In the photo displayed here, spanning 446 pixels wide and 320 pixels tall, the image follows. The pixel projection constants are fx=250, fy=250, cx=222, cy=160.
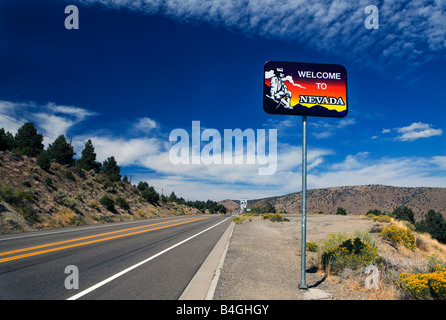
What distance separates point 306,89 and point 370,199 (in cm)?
13041

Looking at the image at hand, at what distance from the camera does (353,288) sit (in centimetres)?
573

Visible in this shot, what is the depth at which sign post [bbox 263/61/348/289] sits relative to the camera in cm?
586

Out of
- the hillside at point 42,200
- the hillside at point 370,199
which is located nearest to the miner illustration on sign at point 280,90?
the hillside at point 42,200

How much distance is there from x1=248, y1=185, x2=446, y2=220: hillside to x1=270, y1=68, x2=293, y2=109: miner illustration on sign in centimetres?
10574

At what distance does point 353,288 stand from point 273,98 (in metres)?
4.76

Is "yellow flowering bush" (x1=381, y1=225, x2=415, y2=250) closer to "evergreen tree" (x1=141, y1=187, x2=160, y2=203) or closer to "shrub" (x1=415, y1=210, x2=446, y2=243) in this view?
"shrub" (x1=415, y1=210, x2=446, y2=243)

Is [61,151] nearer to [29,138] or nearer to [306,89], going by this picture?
[29,138]

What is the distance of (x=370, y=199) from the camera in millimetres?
116188

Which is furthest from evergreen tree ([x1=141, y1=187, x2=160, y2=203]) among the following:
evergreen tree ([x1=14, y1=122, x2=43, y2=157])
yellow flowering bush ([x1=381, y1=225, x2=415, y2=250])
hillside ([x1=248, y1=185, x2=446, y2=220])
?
hillside ([x1=248, y1=185, x2=446, y2=220])

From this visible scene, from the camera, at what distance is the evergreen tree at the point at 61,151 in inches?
1710

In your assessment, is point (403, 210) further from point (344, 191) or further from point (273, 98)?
point (344, 191)

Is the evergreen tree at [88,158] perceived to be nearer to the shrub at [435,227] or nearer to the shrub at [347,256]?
the shrub at [347,256]

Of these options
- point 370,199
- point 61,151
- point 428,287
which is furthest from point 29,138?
point 370,199
